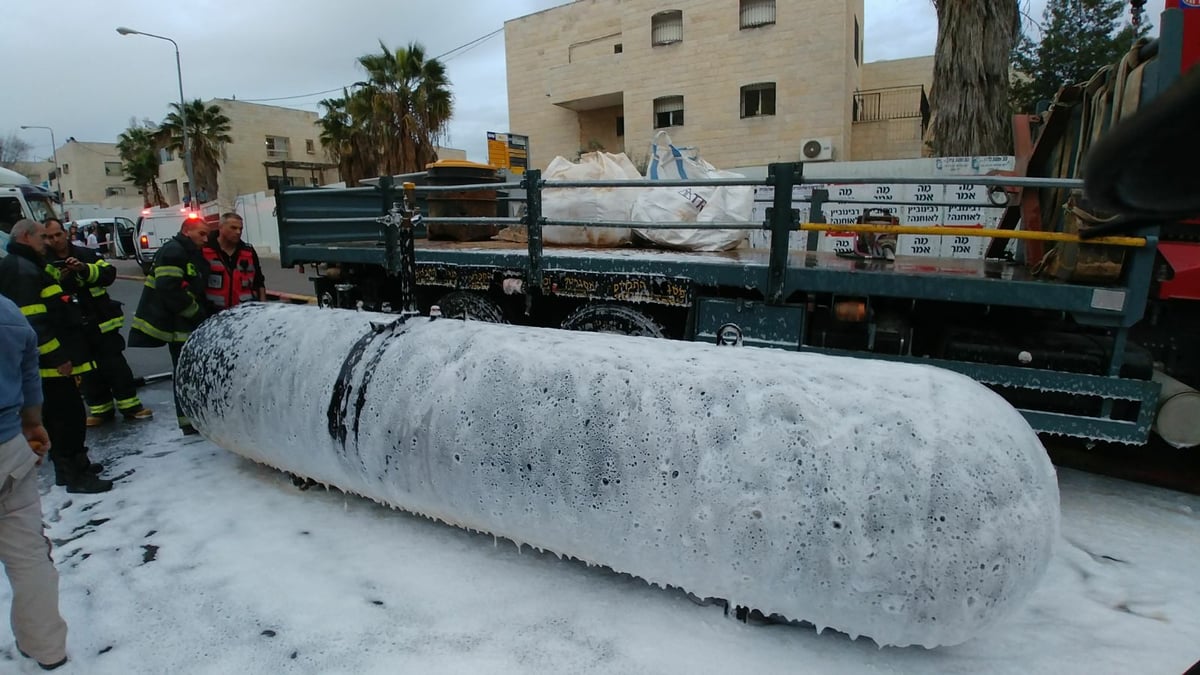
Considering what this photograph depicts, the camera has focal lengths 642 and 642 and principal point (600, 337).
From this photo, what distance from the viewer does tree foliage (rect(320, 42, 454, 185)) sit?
25453 mm

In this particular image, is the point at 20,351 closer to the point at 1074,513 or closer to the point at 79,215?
the point at 1074,513

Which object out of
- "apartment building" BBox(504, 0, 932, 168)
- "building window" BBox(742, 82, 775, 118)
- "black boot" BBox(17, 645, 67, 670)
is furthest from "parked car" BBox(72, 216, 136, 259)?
"black boot" BBox(17, 645, 67, 670)

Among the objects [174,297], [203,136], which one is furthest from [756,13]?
[203,136]

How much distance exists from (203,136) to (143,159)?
12.3m

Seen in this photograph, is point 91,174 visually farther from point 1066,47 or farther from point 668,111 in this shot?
point 1066,47

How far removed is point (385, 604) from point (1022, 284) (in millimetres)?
3550

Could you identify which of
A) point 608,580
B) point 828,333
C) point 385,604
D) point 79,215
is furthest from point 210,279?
point 79,215

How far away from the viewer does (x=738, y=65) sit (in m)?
21.2

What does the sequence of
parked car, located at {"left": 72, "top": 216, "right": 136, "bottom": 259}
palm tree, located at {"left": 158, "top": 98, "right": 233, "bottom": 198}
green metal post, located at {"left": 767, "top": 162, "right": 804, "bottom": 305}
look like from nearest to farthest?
green metal post, located at {"left": 767, "top": 162, "right": 804, "bottom": 305}
parked car, located at {"left": 72, "top": 216, "right": 136, "bottom": 259}
palm tree, located at {"left": 158, "top": 98, "right": 233, "bottom": 198}

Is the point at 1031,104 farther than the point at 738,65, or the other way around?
the point at 1031,104

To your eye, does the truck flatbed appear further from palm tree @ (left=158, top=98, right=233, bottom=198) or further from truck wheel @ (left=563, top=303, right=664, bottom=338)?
palm tree @ (left=158, top=98, right=233, bottom=198)

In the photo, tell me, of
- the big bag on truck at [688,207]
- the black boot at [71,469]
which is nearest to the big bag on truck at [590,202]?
the big bag on truck at [688,207]

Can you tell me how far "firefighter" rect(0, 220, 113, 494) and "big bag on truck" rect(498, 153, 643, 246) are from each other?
3.49 metres

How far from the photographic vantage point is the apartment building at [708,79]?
19938 mm
